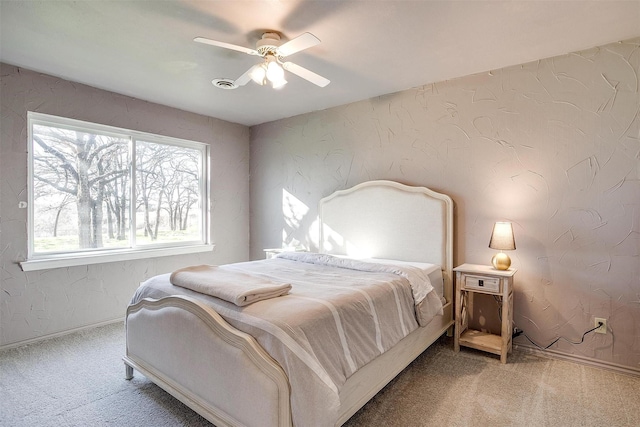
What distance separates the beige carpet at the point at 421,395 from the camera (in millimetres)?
1865

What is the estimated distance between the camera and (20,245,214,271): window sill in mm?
2928

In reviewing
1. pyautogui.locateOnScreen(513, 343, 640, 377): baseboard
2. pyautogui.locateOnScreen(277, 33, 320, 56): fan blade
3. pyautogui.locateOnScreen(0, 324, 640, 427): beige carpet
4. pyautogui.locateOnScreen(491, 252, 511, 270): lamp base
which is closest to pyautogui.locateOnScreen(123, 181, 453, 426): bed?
pyautogui.locateOnScreen(0, 324, 640, 427): beige carpet

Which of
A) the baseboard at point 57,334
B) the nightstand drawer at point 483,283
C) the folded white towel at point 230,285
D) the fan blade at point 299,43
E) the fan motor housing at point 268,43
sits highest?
the fan motor housing at point 268,43

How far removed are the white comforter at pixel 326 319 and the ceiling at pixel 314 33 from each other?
166cm

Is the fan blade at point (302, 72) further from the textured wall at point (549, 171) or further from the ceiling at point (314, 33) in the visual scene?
the textured wall at point (549, 171)

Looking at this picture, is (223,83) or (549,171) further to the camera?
(223,83)

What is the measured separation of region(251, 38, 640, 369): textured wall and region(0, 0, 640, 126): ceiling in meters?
0.23

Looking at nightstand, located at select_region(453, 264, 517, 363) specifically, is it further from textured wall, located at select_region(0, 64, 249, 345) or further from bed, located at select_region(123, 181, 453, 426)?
textured wall, located at select_region(0, 64, 249, 345)

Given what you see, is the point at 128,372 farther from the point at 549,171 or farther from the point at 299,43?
the point at 549,171

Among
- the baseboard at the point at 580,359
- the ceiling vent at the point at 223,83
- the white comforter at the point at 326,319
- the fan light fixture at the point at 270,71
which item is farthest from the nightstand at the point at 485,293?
the ceiling vent at the point at 223,83

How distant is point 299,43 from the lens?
6.41 feet

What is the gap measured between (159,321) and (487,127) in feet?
9.61

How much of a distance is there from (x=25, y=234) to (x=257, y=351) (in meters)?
2.74

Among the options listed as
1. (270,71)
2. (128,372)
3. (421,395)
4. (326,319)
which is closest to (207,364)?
(326,319)
